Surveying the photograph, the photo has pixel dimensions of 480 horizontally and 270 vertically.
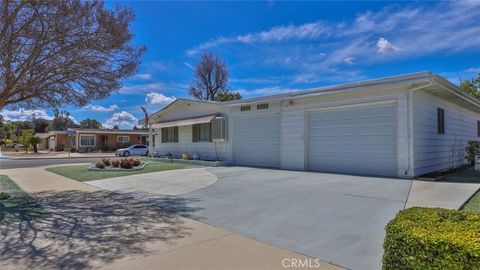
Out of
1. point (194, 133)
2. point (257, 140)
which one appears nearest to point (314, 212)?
point (257, 140)

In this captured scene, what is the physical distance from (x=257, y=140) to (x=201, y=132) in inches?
186

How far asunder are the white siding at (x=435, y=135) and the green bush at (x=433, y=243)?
26.3ft

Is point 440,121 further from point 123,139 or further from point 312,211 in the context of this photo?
point 123,139

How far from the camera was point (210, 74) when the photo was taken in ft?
134

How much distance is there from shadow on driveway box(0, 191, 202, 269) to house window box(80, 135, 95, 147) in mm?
36846

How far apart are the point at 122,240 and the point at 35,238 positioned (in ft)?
4.77

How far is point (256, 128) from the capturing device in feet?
50.6

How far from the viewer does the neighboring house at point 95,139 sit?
41.8 meters

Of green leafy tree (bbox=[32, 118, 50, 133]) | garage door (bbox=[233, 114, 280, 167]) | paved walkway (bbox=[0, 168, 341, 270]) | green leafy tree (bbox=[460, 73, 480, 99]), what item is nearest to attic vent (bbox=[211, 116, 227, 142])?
garage door (bbox=[233, 114, 280, 167])

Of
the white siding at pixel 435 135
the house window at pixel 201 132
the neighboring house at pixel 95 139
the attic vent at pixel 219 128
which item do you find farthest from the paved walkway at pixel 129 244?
the neighboring house at pixel 95 139

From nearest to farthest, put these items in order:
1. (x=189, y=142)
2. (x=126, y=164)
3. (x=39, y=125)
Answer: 1. (x=126, y=164)
2. (x=189, y=142)
3. (x=39, y=125)

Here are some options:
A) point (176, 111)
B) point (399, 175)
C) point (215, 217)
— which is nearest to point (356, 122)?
point (399, 175)

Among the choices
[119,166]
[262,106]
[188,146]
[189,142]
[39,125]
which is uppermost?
[39,125]

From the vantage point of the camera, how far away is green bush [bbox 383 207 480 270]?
2.44m
